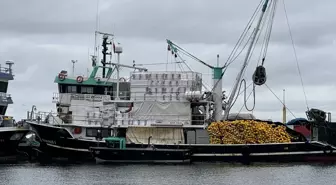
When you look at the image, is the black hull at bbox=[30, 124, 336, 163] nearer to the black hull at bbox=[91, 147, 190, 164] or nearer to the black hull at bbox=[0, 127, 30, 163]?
the black hull at bbox=[91, 147, 190, 164]

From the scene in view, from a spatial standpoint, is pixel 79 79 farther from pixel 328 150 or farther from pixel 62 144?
pixel 328 150

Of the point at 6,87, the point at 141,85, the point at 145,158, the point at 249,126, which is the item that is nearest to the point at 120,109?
the point at 141,85

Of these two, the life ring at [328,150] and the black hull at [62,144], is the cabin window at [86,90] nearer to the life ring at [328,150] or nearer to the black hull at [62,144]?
the black hull at [62,144]

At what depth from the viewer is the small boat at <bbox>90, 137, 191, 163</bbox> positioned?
6000cm

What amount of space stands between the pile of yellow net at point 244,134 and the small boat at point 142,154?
3.21 meters

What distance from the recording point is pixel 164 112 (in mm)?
64250

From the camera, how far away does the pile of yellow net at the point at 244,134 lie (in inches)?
2394

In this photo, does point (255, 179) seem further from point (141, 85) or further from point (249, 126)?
point (141, 85)

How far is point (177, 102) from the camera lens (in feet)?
210

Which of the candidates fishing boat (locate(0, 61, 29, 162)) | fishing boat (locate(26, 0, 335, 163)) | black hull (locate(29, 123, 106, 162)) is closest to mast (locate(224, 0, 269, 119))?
fishing boat (locate(26, 0, 335, 163))

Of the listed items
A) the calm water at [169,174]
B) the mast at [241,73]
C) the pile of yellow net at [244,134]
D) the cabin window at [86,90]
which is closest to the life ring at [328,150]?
the calm water at [169,174]

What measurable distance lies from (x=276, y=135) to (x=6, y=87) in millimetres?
33471

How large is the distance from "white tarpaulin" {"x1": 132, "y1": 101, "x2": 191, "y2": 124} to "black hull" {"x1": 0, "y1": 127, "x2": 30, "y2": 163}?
471 inches

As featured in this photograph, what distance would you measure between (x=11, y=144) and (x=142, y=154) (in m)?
Result: 14.6
